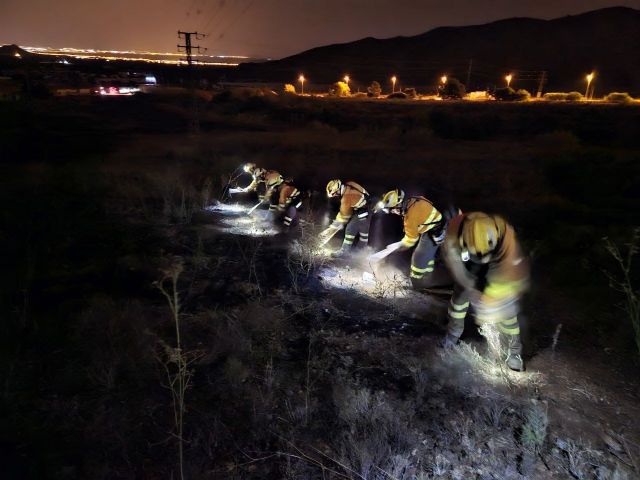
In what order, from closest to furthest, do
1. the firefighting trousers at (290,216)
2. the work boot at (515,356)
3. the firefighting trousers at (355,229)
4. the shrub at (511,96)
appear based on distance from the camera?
the work boot at (515,356), the firefighting trousers at (355,229), the firefighting trousers at (290,216), the shrub at (511,96)

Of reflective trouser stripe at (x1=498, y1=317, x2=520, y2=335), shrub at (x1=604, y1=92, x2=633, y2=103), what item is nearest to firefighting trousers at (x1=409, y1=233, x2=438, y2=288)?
reflective trouser stripe at (x1=498, y1=317, x2=520, y2=335)

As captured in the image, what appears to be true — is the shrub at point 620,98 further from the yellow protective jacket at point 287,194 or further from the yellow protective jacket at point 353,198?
the yellow protective jacket at point 353,198

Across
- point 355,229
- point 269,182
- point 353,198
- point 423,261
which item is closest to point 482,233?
point 423,261

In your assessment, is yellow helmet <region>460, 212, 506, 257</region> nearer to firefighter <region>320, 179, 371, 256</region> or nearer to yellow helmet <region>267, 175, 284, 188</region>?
firefighter <region>320, 179, 371, 256</region>

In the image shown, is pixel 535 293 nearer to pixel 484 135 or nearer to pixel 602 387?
pixel 602 387

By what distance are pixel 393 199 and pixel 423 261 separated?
1009mm

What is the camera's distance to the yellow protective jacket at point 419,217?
6059mm

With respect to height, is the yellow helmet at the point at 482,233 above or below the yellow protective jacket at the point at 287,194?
above

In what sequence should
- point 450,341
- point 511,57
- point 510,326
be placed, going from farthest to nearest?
1. point 511,57
2. point 450,341
3. point 510,326

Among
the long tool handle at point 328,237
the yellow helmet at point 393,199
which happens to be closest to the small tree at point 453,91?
the long tool handle at point 328,237

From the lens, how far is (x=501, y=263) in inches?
160

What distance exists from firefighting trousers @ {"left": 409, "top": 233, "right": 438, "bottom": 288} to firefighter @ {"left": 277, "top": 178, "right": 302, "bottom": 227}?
3526 millimetres

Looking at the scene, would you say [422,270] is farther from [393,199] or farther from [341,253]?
[341,253]

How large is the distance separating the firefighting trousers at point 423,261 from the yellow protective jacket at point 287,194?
11.6 ft
